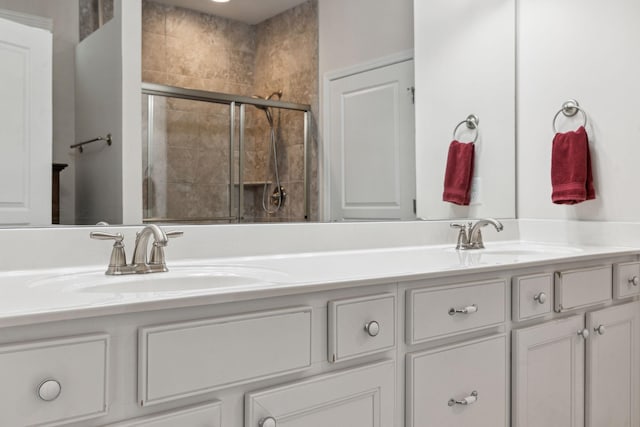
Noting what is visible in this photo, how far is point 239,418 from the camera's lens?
0.99 metres

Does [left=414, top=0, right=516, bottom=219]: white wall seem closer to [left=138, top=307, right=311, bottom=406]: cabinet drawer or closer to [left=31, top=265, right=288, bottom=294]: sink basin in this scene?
[left=31, top=265, right=288, bottom=294]: sink basin

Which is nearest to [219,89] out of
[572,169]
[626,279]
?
[572,169]

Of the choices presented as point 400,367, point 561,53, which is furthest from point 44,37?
point 561,53

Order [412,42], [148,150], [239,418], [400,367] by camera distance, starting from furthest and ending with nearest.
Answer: [412,42], [148,150], [400,367], [239,418]

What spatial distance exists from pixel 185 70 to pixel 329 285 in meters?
0.77

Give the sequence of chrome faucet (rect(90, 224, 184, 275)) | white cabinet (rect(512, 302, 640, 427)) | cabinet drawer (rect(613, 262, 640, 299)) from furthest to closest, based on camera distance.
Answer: cabinet drawer (rect(613, 262, 640, 299)), white cabinet (rect(512, 302, 640, 427)), chrome faucet (rect(90, 224, 184, 275))

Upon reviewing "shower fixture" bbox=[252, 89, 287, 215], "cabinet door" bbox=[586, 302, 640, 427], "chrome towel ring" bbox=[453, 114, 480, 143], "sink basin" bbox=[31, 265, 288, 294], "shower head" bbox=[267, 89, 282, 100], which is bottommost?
"cabinet door" bbox=[586, 302, 640, 427]

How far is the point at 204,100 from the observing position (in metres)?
1.51

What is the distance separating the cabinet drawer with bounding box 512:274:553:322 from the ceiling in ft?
3.48

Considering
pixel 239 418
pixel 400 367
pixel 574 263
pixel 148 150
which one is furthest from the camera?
pixel 574 263

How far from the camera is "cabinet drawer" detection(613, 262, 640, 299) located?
6.07 ft

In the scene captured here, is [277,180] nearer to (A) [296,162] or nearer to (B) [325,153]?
(A) [296,162]

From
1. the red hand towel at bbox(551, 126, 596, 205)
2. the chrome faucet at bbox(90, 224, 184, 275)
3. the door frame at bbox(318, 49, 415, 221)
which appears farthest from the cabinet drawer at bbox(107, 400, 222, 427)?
the red hand towel at bbox(551, 126, 596, 205)

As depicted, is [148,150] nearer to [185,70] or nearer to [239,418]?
[185,70]
